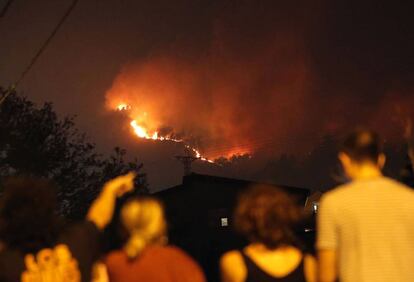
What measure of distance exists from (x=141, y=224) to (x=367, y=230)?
140 centimetres

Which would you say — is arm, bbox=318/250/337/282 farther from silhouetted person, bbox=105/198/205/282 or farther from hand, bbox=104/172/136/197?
hand, bbox=104/172/136/197

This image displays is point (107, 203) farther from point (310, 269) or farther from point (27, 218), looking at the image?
point (310, 269)

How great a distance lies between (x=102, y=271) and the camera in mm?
3869

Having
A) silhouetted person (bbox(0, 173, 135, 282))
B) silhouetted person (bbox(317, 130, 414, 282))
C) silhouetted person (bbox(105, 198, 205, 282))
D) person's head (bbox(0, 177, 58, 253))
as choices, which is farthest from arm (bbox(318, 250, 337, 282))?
person's head (bbox(0, 177, 58, 253))

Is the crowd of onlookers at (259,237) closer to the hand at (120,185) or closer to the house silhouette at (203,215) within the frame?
the hand at (120,185)

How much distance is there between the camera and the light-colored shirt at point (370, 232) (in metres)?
3.35

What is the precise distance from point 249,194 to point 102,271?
1093 millimetres

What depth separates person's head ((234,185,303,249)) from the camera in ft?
12.0

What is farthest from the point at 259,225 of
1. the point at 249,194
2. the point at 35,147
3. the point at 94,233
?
the point at 35,147

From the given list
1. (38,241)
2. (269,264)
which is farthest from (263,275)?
(38,241)

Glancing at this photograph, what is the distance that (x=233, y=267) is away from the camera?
358 centimetres

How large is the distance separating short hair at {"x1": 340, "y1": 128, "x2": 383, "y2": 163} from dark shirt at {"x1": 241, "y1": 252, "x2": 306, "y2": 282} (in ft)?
2.53

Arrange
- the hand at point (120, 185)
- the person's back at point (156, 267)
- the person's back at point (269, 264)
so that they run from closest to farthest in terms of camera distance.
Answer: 1. the person's back at point (269, 264)
2. the person's back at point (156, 267)
3. the hand at point (120, 185)

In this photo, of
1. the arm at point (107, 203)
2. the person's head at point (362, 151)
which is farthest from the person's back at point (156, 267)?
the person's head at point (362, 151)
